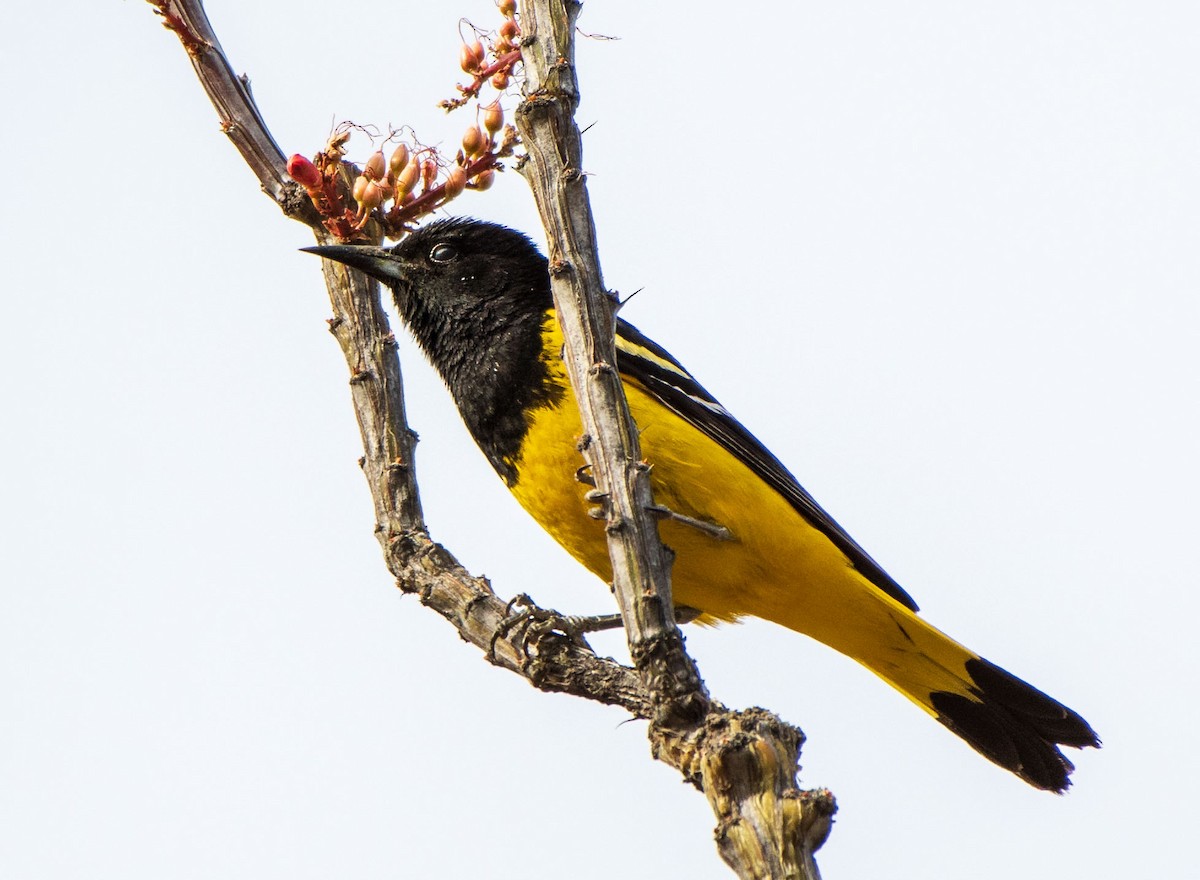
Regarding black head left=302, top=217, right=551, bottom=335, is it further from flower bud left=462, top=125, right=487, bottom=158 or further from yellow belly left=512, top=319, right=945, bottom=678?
flower bud left=462, top=125, right=487, bottom=158

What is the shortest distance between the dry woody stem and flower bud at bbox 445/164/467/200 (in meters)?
0.47

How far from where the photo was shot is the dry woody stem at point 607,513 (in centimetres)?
250

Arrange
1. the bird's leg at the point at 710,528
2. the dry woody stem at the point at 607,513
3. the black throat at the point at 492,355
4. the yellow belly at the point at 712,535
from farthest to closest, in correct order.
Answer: the black throat at the point at 492,355 < the yellow belly at the point at 712,535 < the bird's leg at the point at 710,528 < the dry woody stem at the point at 607,513

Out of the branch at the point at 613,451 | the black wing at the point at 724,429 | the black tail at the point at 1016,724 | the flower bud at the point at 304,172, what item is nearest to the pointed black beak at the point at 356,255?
the flower bud at the point at 304,172

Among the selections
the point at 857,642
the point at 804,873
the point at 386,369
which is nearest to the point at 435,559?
the point at 386,369

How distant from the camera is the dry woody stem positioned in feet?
8.20

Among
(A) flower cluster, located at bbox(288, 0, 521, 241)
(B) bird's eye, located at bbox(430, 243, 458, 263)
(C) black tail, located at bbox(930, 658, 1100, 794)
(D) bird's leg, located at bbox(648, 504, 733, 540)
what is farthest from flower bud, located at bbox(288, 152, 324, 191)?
(C) black tail, located at bbox(930, 658, 1100, 794)

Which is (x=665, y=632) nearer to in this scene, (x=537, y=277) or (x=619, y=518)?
(x=619, y=518)

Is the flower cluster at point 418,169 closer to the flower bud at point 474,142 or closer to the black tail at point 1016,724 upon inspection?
the flower bud at point 474,142

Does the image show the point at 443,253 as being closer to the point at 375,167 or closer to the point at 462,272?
the point at 462,272

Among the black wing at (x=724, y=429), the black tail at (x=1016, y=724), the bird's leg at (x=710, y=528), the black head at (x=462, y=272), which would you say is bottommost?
the black tail at (x=1016, y=724)

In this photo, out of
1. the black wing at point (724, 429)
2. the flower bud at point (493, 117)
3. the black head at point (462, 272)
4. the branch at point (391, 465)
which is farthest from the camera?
the black head at point (462, 272)

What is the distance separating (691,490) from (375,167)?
1628 millimetres

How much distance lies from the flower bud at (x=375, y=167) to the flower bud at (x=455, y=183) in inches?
9.3
